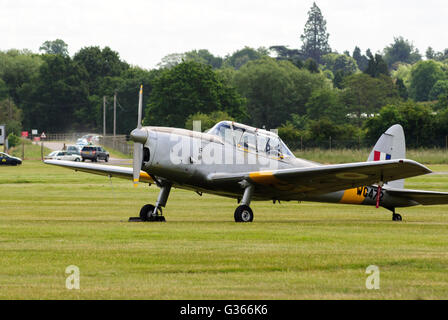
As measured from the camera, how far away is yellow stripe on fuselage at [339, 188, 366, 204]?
844 inches

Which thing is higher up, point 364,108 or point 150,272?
point 364,108

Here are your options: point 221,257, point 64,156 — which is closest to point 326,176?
point 221,257

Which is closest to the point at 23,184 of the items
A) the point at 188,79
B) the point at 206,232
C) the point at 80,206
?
the point at 80,206

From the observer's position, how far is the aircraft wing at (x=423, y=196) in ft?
66.8

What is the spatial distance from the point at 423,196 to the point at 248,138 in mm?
4820

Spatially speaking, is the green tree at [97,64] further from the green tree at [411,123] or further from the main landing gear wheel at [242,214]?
the main landing gear wheel at [242,214]

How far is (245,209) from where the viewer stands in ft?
63.6

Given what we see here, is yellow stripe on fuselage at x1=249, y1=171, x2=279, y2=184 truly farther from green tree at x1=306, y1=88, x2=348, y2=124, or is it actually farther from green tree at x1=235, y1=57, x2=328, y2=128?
green tree at x1=235, y1=57, x2=328, y2=128

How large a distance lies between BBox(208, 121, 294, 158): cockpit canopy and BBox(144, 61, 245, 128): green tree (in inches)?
3567
